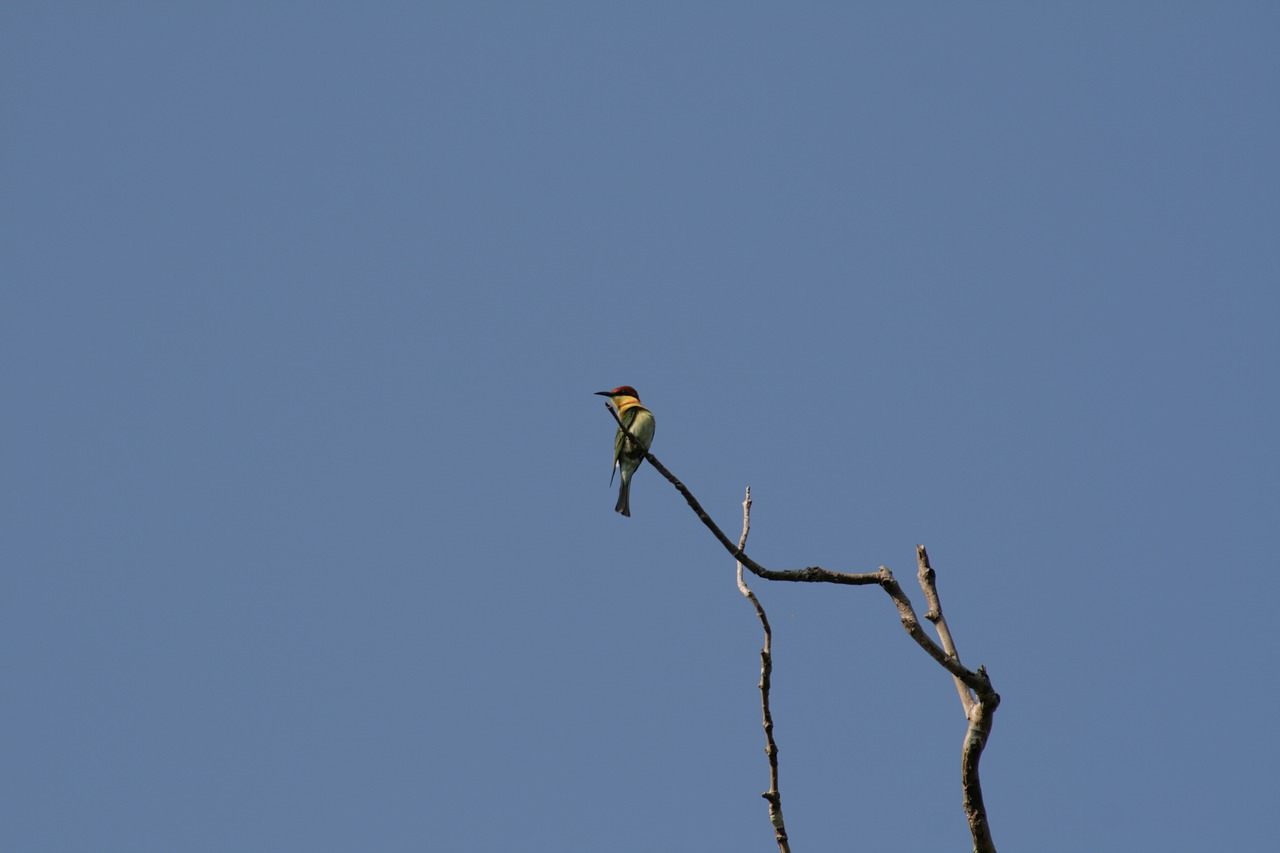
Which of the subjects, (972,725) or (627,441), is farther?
(627,441)

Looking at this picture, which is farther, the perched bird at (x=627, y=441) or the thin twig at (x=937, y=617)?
the perched bird at (x=627, y=441)

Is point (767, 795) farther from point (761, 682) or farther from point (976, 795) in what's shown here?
point (976, 795)

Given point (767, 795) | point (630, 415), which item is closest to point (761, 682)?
point (767, 795)

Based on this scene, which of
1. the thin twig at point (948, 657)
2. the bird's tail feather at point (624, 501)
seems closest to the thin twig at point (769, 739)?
the thin twig at point (948, 657)

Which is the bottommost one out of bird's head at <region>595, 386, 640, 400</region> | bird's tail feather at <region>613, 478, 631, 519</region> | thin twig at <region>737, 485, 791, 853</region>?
thin twig at <region>737, 485, 791, 853</region>

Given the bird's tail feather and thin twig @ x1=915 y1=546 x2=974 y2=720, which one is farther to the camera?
the bird's tail feather

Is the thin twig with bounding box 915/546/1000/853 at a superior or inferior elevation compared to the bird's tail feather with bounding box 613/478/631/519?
inferior

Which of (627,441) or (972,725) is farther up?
(627,441)

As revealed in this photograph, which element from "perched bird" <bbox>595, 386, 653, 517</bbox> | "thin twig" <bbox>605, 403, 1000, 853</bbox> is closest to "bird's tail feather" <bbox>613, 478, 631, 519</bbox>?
"perched bird" <bbox>595, 386, 653, 517</bbox>

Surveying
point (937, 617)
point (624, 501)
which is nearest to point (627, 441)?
point (624, 501)

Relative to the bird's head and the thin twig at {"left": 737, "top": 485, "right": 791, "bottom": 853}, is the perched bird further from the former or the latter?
the thin twig at {"left": 737, "top": 485, "right": 791, "bottom": 853}

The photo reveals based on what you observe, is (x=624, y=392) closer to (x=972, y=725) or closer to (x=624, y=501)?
(x=624, y=501)

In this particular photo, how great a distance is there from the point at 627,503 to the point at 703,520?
16.5ft

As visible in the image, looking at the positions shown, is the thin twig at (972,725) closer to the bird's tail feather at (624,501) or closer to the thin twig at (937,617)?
the thin twig at (937,617)
